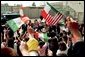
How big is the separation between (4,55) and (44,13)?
688 centimetres

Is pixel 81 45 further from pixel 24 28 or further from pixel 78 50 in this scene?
pixel 24 28

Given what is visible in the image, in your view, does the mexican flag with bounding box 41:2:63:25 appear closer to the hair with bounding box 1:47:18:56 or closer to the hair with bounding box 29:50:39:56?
the hair with bounding box 29:50:39:56

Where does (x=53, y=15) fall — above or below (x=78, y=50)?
below

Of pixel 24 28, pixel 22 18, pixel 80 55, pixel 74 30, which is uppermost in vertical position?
pixel 74 30

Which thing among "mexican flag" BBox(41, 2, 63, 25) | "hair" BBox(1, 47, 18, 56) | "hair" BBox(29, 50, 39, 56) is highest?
"hair" BBox(1, 47, 18, 56)

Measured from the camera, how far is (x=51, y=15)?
30.6ft

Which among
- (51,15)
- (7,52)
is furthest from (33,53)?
(51,15)

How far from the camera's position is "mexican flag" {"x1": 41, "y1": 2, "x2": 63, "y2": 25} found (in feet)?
28.9

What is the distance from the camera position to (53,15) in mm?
9148

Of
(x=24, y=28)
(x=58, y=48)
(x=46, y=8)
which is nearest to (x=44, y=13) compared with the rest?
(x=46, y=8)

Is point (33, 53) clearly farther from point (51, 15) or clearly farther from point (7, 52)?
point (51, 15)

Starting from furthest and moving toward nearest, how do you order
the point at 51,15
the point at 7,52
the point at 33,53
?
the point at 51,15
the point at 33,53
the point at 7,52

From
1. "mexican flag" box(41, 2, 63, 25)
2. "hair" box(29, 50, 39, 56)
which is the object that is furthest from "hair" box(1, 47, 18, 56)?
"mexican flag" box(41, 2, 63, 25)

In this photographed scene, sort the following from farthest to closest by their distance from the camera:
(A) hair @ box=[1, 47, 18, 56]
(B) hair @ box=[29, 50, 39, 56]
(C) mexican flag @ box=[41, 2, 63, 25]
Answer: (C) mexican flag @ box=[41, 2, 63, 25]
(B) hair @ box=[29, 50, 39, 56]
(A) hair @ box=[1, 47, 18, 56]
